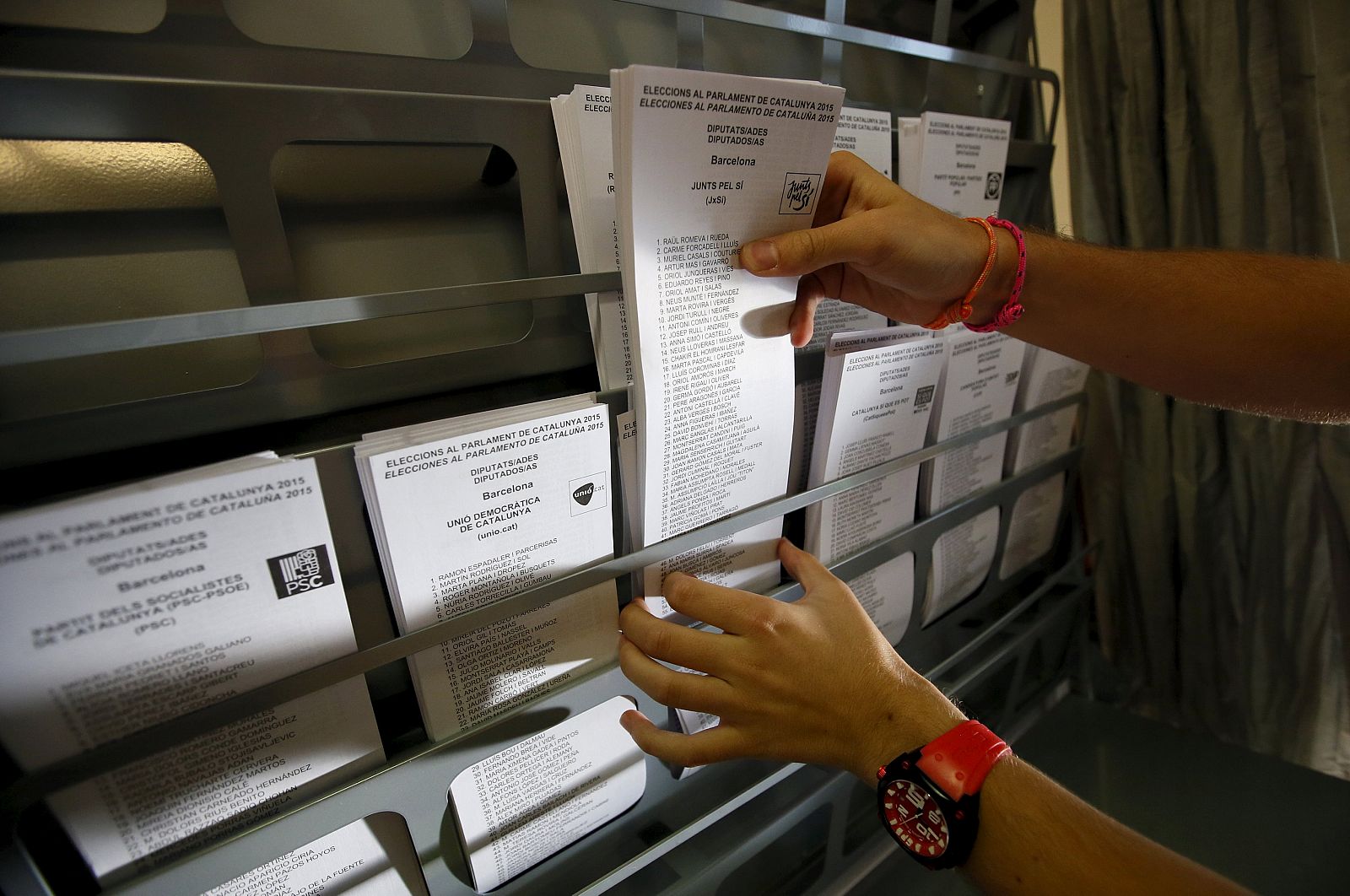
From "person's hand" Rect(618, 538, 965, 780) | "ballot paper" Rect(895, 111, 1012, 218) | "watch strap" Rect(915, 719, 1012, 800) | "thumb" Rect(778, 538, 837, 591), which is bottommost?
"watch strap" Rect(915, 719, 1012, 800)

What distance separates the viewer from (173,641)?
0.30 meters

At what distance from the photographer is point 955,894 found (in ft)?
2.41

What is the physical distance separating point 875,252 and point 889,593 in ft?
1.34

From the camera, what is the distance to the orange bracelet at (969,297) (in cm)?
56

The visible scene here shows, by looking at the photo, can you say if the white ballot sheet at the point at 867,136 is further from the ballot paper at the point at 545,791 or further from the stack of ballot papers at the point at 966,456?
the ballot paper at the point at 545,791

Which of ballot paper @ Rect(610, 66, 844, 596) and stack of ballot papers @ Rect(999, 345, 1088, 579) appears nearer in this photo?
ballot paper @ Rect(610, 66, 844, 596)

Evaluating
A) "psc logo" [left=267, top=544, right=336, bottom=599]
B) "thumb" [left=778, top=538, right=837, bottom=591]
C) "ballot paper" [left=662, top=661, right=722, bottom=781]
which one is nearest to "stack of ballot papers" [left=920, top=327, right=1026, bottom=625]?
"thumb" [left=778, top=538, right=837, bottom=591]

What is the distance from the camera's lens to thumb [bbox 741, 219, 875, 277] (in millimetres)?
421

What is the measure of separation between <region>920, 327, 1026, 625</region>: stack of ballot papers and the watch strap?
0.97ft

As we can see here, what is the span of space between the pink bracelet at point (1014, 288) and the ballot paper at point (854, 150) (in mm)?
126

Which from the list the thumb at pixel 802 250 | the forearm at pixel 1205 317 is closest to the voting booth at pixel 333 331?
the thumb at pixel 802 250

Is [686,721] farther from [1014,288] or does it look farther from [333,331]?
[1014,288]

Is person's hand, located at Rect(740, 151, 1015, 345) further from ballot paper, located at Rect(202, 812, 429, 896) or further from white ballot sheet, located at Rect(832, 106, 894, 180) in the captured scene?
ballot paper, located at Rect(202, 812, 429, 896)

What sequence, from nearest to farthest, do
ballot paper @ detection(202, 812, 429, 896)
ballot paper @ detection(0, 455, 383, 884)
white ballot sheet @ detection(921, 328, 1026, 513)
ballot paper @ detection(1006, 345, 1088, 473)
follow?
ballot paper @ detection(0, 455, 383, 884), ballot paper @ detection(202, 812, 429, 896), white ballot sheet @ detection(921, 328, 1026, 513), ballot paper @ detection(1006, 345, 1088, 473)
